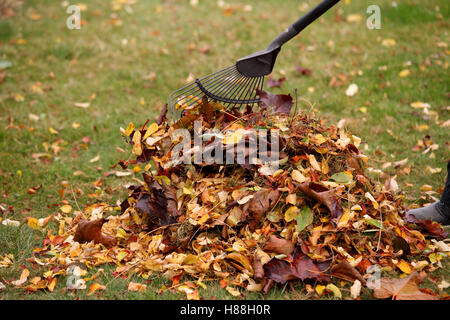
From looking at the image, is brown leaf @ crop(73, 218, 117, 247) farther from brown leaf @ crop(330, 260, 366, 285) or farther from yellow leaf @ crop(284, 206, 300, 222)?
brown leaf @ crop(330, 260, 366, 285)

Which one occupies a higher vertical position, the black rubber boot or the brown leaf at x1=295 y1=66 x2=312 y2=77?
the brown leaf at x1=295 y1=66 x2=312 y2=77

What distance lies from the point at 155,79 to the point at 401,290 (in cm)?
342

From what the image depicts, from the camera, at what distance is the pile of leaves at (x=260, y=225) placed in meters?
2.09

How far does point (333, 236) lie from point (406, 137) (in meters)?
1.89

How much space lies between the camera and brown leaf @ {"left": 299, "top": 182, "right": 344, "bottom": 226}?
2152 mm

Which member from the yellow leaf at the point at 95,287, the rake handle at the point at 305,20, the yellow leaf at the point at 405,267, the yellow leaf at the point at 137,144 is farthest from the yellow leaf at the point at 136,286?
the rake handle at the point at 305,20

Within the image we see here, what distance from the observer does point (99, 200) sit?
3.04 m

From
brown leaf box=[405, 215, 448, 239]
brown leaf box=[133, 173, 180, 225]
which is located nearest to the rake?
brown leaf box=[133, 173, 180, 225]

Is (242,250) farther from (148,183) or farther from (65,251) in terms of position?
(65,251)

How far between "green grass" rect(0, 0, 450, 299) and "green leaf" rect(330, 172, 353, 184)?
64 cm

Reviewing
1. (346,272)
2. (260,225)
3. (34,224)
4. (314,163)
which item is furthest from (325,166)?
(34,224)

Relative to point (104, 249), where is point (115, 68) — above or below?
above

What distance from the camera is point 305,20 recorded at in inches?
96.3
